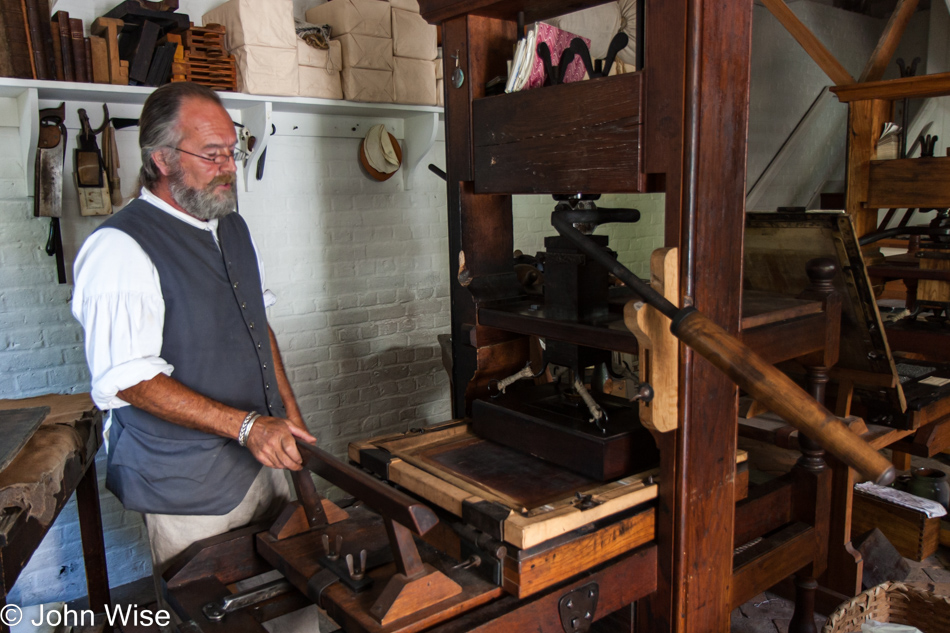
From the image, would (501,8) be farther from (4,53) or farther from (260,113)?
(4,53)

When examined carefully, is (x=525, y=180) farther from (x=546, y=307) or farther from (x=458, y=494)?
(x=458, y=494)

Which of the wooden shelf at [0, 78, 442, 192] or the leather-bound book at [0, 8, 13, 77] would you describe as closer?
the leather-bound book at [0, 8, 13, 77]

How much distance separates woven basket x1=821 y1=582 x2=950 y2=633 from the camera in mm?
2082

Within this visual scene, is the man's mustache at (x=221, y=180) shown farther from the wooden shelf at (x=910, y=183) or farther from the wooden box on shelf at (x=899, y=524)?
the wooden shelf at (x=910, y=183)

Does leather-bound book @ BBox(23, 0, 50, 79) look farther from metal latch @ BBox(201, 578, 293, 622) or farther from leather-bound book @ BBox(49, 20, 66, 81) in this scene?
metal latch @ BBox(201, 578, 293, 622)

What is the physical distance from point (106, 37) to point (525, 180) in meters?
2.22

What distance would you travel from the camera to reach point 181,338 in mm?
1913

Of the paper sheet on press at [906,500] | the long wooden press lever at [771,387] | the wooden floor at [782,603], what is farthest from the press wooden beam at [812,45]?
the long wooden press lever at [771,387]

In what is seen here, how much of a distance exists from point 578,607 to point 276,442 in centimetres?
74

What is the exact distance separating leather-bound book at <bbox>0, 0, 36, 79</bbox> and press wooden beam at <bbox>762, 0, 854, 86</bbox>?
3.34 metres

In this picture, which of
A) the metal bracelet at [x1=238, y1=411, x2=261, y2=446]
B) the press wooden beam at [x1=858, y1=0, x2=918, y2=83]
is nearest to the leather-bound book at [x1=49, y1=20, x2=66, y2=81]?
the metal bracelet at [x1=238, y1=411, x2=261, y2=446]

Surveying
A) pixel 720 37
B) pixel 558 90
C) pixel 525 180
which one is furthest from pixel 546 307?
pixel 720 37

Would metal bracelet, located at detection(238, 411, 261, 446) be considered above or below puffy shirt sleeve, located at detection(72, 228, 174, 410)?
below

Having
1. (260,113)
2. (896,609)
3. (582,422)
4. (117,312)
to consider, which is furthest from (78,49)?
(896,609)
